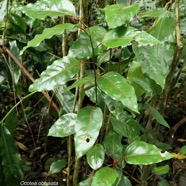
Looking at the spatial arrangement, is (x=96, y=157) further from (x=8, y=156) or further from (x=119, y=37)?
(x=8, y=156)

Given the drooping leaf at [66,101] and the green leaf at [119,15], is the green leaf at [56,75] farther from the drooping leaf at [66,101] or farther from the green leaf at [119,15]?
the drooping leaf at [66,101]

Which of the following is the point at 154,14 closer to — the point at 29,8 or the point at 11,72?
the point at 29,8

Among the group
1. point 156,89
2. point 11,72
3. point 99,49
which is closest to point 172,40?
point 156,89

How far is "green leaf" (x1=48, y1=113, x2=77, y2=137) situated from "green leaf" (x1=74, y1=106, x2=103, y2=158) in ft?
0.28

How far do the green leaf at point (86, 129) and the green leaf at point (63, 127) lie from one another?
0.28ft

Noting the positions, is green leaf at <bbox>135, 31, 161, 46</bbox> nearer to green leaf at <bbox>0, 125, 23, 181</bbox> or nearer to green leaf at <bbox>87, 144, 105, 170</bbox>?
green leaf at <bbox>87, 144, 105, 170</bbox>

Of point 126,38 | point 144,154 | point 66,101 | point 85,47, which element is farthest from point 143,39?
point 66,101

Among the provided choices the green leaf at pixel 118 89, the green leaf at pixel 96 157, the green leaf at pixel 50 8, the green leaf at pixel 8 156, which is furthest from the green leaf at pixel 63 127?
the green leaf at pixel 8 156

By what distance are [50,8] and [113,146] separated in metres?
0.41

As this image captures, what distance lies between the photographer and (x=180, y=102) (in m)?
1.73

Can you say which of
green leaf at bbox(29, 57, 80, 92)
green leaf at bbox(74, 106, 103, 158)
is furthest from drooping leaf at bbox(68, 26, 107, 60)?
green leaf at bbox(74, 106, 103, 158)

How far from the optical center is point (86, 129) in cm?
60

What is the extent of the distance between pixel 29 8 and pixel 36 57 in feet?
2.34

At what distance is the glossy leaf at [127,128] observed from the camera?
786 millimetres
